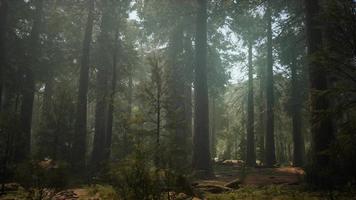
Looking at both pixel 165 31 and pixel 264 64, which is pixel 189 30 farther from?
pixel 264 64

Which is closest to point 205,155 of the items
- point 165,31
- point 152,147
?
point 152,147

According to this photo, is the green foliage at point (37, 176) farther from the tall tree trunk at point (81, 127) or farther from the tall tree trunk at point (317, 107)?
the tall tree trunk at point (81, 127)

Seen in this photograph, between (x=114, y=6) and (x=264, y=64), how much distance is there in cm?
1269

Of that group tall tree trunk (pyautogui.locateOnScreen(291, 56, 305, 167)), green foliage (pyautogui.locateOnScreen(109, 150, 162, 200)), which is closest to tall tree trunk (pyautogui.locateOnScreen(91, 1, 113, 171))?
tall tree trunk (pyautogui.locateOnScreen(291, 56, 305, 167))

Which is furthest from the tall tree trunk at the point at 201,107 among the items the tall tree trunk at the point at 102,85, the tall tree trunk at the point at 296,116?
the tall tree trunk at the point at 296,116

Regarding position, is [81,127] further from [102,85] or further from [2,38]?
[102,85]

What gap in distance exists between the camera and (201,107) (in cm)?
1562

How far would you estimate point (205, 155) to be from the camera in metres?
15.1

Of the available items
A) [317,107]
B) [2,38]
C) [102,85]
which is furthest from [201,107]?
[2,38]

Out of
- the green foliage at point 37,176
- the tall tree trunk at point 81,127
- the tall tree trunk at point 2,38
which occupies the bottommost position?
the green foliage at point 37,176

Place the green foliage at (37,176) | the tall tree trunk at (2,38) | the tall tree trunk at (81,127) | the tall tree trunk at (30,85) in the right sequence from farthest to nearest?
the tall tree trunk at (30,85)
the tall tree trunk at (2,38)
the tall tree trunk at (81,127)
the green foliage at (37,176)

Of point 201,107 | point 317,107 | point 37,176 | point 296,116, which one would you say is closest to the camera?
point 37,176

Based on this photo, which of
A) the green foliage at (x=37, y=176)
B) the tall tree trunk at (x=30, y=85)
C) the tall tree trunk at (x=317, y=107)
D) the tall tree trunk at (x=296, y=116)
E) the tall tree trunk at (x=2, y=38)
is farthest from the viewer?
the tall tree trunk at (x=296, y=116)

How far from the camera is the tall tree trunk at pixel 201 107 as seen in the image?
15117mm
